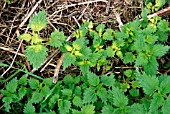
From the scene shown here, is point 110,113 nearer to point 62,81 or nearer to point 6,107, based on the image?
point 62,81

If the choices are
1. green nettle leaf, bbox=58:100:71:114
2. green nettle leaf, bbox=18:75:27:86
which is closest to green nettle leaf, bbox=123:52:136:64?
green nettle leaf, bbox=58:100:71:114

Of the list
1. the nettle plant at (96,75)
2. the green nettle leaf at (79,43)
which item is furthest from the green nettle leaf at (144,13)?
the green nettle leaf at (79,43)

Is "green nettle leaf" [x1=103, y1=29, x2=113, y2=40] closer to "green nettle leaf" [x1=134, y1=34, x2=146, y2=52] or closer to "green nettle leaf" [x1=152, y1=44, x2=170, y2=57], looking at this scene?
"green nettle leaf" [x1=134, y1=34, x2=146, y2=52]

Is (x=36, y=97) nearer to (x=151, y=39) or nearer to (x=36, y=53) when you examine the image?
(x=36, y=53)

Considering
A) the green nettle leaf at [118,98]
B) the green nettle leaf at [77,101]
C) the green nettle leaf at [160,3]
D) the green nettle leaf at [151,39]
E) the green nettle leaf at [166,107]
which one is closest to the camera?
the green nettle leaf at [166,107]

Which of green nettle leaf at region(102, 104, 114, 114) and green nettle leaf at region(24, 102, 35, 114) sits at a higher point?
green nettle leaf at region(24, 102, 35, 114)

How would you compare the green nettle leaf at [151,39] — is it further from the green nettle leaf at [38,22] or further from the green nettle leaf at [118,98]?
the green nettle leaf at [38,22]

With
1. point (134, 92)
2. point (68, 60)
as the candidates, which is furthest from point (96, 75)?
point (134, 92)
